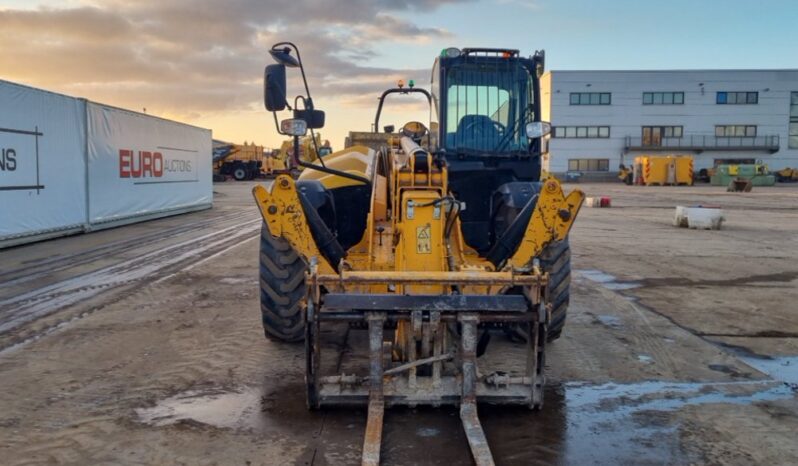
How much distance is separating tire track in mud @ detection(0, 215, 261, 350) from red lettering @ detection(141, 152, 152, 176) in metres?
5.17

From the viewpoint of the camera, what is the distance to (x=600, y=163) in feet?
203

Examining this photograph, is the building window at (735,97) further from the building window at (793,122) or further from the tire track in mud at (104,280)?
the tire track in mud at (104,280)

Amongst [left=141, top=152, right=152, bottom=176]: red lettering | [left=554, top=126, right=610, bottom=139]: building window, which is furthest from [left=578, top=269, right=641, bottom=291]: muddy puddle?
[left=554, top=126, right=610, bottom=139]: building window

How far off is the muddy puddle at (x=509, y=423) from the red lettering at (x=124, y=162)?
48.0 ft

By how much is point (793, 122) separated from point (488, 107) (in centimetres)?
6510

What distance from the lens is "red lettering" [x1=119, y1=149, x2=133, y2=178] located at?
18209 mm

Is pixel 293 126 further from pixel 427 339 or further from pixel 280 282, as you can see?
pixel 427 339

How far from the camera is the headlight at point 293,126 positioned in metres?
5.24

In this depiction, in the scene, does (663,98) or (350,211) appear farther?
(663,98)

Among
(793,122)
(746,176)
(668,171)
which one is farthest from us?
(793,122)

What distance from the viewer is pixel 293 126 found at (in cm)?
525

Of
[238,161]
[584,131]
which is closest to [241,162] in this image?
[238,161]

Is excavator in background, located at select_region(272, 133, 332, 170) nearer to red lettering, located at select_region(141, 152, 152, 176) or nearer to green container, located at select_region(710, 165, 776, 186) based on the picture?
red lettering, located at select_region(141, 152, 152, 176)

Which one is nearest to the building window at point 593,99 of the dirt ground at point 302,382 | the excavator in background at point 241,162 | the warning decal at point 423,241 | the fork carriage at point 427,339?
the excavator in background at point 241,162
